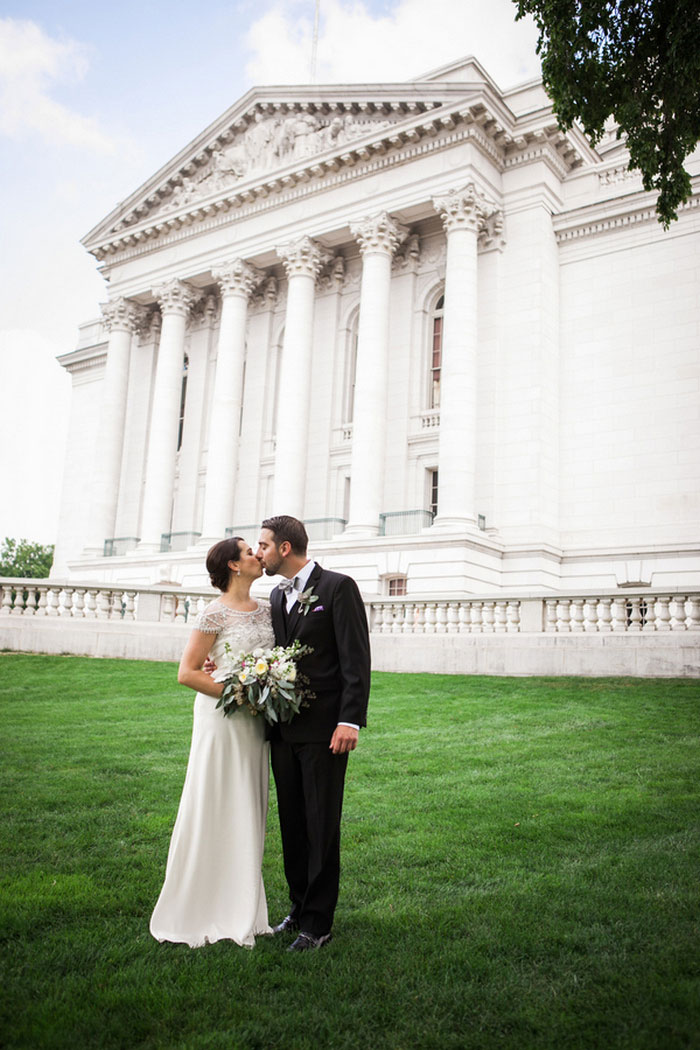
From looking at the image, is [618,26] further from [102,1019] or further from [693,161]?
[693,161]

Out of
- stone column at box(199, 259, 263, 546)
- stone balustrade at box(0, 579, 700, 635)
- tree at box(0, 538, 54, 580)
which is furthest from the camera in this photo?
tree at box(0, 538, 54, 580)

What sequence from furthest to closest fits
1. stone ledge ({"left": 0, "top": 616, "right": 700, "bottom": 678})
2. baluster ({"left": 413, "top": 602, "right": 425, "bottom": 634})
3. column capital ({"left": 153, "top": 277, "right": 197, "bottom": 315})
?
column capital ({"left": 153, "top": 277, "right": 197, "bottom": 315})
baluster ({"left": 413, "top": 602, "right": 425, "bottom": 634})
stone ledge ({"left": 0, "top": 616, "right": 700, "bottom": 678})

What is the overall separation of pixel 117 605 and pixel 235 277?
19792 millimetres

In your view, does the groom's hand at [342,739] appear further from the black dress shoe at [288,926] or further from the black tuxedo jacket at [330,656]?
the black dress shoe at [288,926]

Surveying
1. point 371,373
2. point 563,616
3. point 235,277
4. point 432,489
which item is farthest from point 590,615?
point 235,277

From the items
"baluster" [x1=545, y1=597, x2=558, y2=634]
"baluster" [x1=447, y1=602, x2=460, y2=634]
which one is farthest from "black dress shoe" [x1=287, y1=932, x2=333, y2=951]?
"baluster" [x1=447, y1=602, x2=460, y2=634]

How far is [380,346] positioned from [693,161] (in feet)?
42.6

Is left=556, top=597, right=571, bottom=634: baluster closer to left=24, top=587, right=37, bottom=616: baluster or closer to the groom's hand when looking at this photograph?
left=24, top=587, right=37, bottom=616: baluster

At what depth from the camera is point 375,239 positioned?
33562mm

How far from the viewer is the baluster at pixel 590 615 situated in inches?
738

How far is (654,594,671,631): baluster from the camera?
17781 millimetres

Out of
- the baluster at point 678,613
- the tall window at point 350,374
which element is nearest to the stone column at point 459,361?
the tall window at point 350,374

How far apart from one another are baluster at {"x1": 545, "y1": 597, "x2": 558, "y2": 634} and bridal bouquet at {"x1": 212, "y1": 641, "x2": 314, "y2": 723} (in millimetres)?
14845

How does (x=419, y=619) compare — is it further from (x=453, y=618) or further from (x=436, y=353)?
(x=436, y=353)
